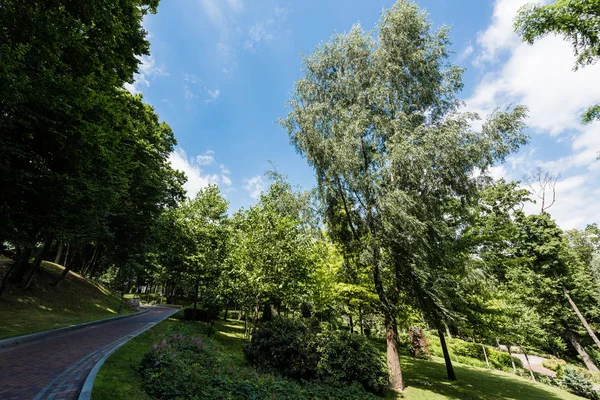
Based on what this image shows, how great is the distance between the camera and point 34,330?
10.9 m

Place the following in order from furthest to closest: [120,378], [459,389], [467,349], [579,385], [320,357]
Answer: [467,349] → [579,385] → [459,389] → [320,357] → [120,378]

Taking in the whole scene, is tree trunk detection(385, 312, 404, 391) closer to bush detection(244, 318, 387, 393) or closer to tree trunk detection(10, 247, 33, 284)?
bush detection(244, 318, 387, 393)

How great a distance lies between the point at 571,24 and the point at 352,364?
13.6 metres

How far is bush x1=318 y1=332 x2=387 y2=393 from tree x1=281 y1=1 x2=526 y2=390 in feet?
5.99

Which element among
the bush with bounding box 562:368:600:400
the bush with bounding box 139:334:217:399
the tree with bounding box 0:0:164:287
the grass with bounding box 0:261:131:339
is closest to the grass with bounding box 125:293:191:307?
the grass with bounding box 0:261:131:339

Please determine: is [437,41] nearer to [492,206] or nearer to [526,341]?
[526,341]

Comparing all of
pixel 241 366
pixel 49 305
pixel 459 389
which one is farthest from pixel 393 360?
pixel 49 305

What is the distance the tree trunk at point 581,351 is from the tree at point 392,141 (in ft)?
111

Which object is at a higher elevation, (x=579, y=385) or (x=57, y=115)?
(x=57, y=115)

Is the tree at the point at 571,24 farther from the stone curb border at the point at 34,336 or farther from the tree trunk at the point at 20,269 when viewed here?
the tree trunk at the point at 20,269

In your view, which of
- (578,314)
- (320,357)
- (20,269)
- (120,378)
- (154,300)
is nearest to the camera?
(120,378)

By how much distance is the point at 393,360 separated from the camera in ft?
38.2

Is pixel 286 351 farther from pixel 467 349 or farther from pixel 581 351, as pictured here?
pixel 581 351

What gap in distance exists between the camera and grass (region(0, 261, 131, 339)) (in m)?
12.5
